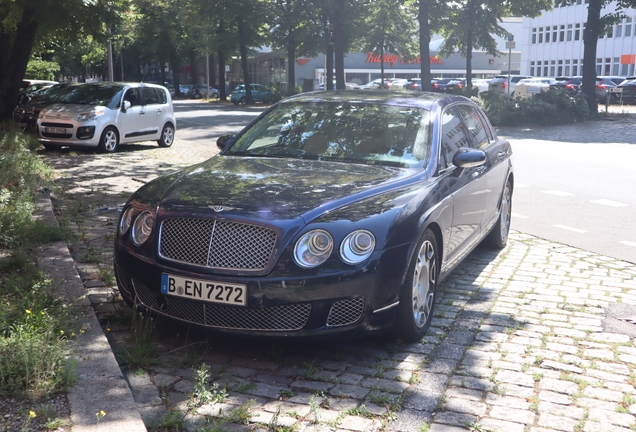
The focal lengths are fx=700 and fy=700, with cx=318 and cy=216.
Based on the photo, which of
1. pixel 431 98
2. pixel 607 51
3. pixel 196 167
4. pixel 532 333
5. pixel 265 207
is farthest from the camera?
pixel 607 51

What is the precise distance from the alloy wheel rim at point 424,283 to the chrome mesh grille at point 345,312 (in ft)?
1.69

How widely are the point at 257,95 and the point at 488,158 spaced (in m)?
44.4

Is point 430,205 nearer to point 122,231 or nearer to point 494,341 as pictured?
Answer: point 494,341

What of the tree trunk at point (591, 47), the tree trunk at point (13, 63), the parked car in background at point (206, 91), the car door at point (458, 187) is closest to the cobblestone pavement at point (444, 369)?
the car door at point (458, 187)

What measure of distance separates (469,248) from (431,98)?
4.24ft

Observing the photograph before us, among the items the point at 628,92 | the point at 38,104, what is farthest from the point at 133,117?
the point at 628,92

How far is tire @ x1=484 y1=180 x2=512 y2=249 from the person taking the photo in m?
7.20

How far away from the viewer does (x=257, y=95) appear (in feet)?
163

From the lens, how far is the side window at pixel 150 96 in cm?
1811

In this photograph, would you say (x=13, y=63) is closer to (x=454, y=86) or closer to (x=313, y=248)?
(x=313, y=248)

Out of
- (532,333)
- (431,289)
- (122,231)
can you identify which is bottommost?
(532,333)

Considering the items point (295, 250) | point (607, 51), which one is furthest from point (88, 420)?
point (607, 51)

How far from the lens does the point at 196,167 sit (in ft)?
16.8

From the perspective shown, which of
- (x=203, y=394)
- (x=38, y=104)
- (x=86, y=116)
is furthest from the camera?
(x=38, y=104)
